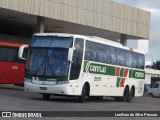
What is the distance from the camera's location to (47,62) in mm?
23297

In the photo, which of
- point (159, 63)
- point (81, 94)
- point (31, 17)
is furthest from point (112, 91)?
point (159, 63)

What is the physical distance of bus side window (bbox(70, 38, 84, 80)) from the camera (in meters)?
23.2

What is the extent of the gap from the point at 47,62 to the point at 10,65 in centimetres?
1001

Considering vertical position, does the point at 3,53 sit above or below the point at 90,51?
above

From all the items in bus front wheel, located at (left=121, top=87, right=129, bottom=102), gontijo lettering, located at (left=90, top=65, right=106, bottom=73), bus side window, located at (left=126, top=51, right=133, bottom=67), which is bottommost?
bus front wheel, located at (left=121, top=87, right=129, bottom=102)

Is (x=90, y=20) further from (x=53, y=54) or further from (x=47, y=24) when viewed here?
(x=53, y=54)

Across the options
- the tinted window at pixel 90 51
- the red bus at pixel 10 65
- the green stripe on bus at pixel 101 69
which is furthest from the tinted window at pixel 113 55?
the red bus at pixel 10 65

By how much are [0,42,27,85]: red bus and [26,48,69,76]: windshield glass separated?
363 inches

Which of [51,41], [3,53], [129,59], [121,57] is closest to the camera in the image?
[51,41]

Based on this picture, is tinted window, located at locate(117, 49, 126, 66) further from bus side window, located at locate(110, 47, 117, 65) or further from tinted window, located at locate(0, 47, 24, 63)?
tinted window, located at locate(0, 47, 24, 63)

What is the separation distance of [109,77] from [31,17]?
1716 centimetres

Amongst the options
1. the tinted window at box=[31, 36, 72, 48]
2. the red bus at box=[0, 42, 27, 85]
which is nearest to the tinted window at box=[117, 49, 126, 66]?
the tinted window at box=[31, 36, 72, 48]

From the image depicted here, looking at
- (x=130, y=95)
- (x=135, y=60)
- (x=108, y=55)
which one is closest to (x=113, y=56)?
(x=108, y=55)

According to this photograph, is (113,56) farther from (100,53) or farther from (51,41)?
(51,41)
